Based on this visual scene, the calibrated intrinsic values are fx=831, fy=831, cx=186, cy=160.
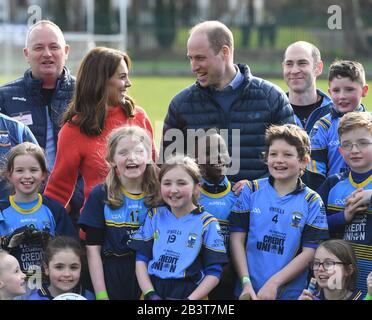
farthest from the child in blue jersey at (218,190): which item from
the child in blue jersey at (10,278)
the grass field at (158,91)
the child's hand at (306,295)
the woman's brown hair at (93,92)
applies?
the grass field at (158,91)

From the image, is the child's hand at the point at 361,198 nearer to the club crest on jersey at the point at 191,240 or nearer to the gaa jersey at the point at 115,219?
the club crest on jersey at the point at 191,240

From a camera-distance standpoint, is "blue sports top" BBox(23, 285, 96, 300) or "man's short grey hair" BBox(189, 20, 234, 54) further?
"man's short grey hair" BBox(189, 20, 234, 54)

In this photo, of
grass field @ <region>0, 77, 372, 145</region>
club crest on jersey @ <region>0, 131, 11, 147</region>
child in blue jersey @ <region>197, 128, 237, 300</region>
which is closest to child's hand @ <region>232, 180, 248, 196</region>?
child in blue jersey @ <region>197, 128, 237, 300</region>

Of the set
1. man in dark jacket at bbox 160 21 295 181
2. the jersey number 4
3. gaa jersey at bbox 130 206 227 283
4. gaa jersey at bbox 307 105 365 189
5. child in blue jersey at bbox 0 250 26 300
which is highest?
man in dark jacket at bbox 160 21 295 181

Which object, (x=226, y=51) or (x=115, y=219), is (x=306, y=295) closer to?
(x=115, y=219)

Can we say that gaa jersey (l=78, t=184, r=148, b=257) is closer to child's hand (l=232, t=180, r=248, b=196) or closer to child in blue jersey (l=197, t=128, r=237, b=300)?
child in blue jersey (l=197, t=128, r=237, b=300)

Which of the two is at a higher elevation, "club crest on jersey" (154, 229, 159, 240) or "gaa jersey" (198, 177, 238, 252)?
"gaa jersey" (198, 177, 238, 252)

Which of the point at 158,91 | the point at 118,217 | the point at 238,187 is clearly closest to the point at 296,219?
the point at 238,187

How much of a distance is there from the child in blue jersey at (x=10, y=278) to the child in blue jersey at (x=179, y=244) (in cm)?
73

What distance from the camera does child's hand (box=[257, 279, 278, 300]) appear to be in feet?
16.8

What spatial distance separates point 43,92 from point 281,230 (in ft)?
→ 7.96

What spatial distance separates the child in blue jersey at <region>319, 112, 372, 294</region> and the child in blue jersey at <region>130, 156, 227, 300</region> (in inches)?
31.3

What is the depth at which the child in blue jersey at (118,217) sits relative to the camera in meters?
5.33

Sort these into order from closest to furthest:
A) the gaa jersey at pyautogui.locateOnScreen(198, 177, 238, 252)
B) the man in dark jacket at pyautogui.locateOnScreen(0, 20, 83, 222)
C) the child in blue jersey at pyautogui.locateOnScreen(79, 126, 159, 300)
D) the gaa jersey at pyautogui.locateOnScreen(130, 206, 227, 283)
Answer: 1. the gaa jersey at pyautogui.locateOnScreen(130, 206, 227, 283)
2. the child in blue jersey at pyautogui.locateOnScreen(79, 126, 159, 300)
3. the gaa jersey at pyautogui.locateOnScreen(198, 177, 238, 252)
4. the man in dark jacket at pyautogui.locateOnScreen(0, 20, 83, 222)
